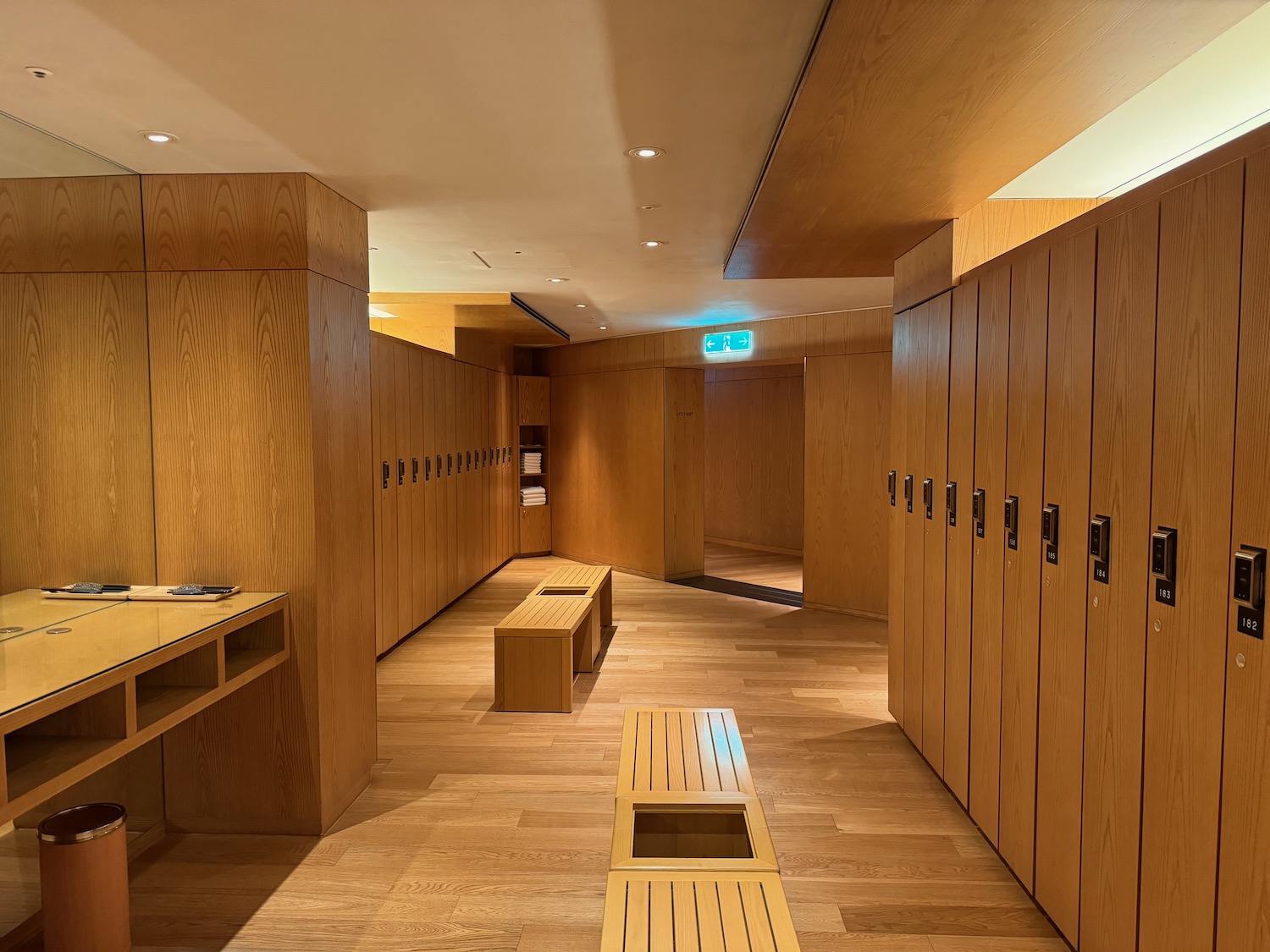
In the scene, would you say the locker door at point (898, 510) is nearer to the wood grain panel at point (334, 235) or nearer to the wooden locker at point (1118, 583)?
the wooden locker at point (1118, 583)

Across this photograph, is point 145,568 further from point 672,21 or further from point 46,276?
point 672,21

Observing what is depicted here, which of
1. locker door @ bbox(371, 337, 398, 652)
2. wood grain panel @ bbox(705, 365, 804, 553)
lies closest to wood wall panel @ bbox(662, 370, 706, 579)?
wood grain panel @ bbox(705, 365, 804, 553)

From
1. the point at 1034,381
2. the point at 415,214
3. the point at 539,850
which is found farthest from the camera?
the point at 415,214

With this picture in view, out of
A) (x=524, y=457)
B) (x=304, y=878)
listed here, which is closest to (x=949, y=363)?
(x=304, y=878)

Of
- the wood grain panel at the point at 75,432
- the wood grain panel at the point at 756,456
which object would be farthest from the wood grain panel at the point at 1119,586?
the wood grain panel at the point at 756,456

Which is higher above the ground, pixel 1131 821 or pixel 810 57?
pixel 810 57

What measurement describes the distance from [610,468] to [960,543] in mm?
6572

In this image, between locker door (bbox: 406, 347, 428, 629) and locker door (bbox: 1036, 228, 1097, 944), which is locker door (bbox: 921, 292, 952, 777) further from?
locker door (bbox: 406, 347, 428, 629)

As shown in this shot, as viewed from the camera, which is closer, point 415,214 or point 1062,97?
point 1062,97

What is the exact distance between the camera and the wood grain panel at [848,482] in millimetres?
7246

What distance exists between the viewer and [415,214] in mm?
3994

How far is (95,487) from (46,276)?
82 centimetres

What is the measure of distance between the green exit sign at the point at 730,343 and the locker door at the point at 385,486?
3.52m

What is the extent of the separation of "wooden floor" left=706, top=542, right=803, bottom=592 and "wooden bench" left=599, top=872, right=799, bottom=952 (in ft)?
22.4
